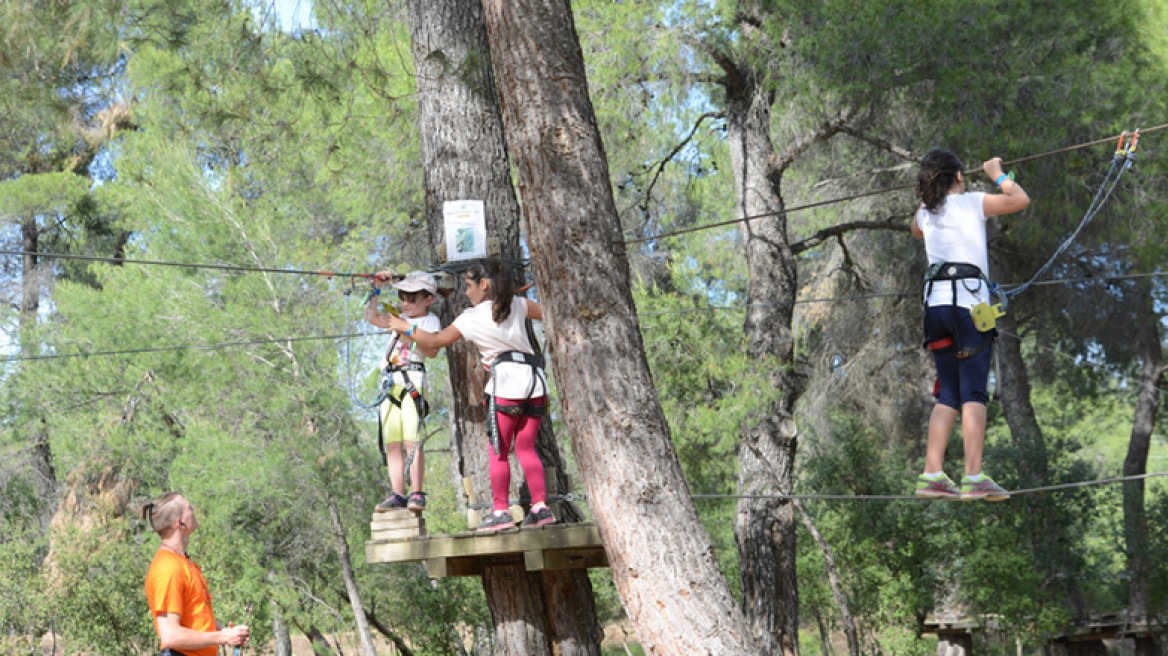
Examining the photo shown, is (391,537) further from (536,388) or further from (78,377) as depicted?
(78,377)

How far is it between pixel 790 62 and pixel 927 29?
1.24 meters

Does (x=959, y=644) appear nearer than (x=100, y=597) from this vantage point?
No

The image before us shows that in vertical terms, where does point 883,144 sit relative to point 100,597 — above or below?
above

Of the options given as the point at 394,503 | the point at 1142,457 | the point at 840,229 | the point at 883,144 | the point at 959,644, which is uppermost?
the point at 883,144

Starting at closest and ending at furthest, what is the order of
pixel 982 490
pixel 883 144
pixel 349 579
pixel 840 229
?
pixel 982 490 < pixel 883 144 < pixel 840 229 < pixel 349 579

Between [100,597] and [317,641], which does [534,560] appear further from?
[317,641]

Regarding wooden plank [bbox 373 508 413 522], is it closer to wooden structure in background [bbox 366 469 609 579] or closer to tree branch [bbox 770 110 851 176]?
wooden structure in background [bbox 366 469 609 579]

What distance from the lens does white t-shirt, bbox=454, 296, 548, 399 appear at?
4859mm

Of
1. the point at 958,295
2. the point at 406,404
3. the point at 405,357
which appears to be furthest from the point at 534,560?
the point at 958,295

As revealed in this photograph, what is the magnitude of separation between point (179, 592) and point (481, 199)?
2421 millimetres

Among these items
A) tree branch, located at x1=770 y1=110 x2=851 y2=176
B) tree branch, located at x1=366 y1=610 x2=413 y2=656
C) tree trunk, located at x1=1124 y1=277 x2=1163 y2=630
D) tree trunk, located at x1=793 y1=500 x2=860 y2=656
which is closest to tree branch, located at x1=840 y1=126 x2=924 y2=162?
tree branch, located at x1=770 y1=110 x2=851 y2=176

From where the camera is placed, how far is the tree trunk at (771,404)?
9812mm

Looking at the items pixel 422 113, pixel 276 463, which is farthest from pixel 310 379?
pixel 422 113

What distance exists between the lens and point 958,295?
15.2 ft
